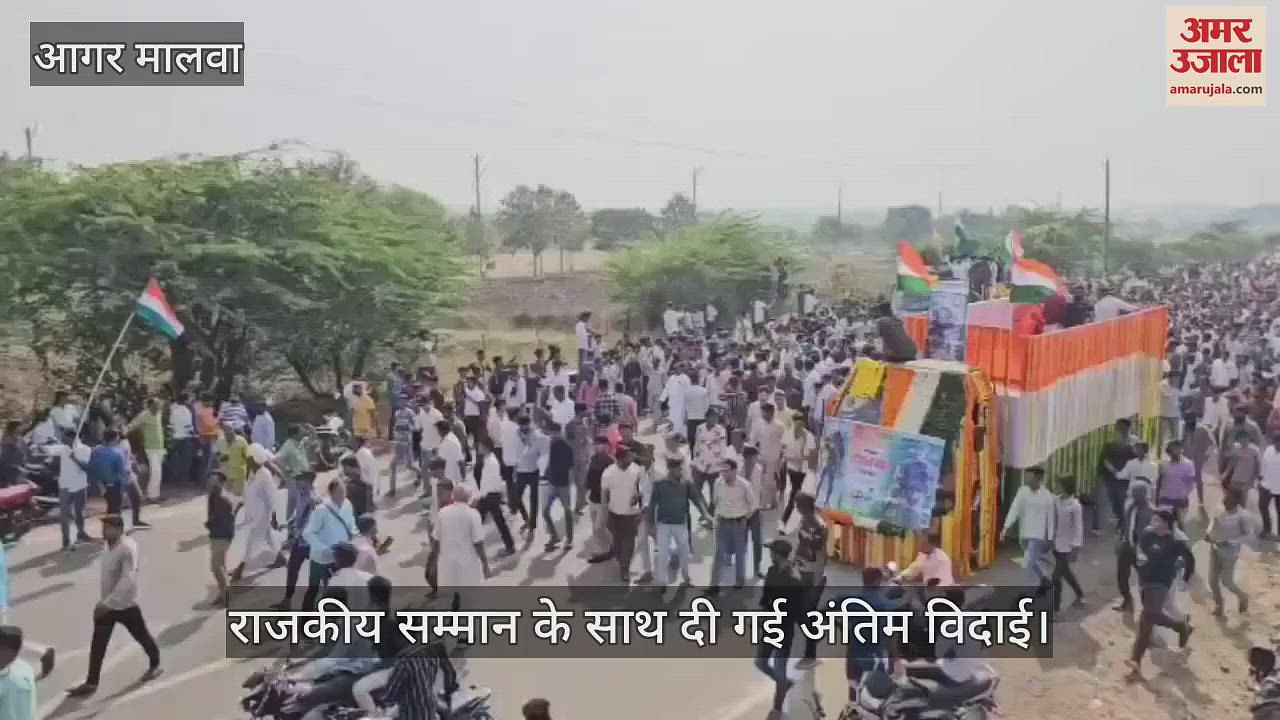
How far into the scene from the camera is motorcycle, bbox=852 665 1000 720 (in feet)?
24.2

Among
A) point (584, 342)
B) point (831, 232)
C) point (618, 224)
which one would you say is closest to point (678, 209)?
point (618, 224)

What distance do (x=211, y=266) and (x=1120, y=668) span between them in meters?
13.5

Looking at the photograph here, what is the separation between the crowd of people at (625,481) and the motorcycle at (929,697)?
14cm

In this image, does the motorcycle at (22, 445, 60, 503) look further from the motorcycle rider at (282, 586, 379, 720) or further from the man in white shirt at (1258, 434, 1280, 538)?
the man in white shirt at (1258, 434, 1280, 538)

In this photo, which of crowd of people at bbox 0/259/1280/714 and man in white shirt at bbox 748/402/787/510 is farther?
man in white shirt at bbox 748/402/787/510

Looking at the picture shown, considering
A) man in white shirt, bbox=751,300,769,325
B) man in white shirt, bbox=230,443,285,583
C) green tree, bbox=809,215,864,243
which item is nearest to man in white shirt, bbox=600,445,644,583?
man in white shirt, bbox=230,443,285,583

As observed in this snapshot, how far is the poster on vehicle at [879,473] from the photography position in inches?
437

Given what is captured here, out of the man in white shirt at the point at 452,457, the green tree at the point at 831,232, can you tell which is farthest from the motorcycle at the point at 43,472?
the green tree at the point at 831,232

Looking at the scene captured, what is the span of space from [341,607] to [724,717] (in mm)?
2778

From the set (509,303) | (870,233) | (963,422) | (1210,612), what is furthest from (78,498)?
(870,233)

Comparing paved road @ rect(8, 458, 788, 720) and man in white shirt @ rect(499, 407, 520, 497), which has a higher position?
man in white shirt @ rect(499, 407, 520, 497)

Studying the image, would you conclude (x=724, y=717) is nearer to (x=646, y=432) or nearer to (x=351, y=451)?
(x=351, y=451)

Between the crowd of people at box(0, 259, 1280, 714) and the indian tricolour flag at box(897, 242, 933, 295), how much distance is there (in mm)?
1490

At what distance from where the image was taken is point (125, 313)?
17.3 meters
